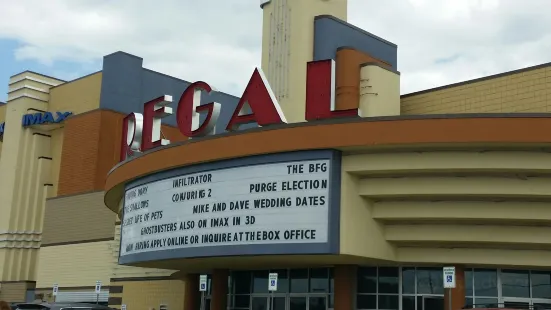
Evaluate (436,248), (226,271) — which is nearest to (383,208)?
(436,248)

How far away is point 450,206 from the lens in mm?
19078

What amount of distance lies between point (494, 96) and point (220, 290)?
12.6 m

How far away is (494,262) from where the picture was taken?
768 inches

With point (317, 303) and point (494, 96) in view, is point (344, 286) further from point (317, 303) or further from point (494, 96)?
point (494, 96)

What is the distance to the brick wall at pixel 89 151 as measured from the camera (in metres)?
40.5

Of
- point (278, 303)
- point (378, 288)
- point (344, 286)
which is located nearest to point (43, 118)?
point (278, 303)

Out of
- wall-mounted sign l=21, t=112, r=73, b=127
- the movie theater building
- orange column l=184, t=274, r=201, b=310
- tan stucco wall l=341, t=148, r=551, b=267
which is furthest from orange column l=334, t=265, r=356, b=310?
wall-mounted sign l=21, t=112, r=73, b=127

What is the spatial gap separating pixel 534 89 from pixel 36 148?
105 feet

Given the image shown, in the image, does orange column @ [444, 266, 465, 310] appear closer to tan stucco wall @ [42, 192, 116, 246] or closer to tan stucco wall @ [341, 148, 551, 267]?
tan stucco wall @ [341, 148, 551, 267]

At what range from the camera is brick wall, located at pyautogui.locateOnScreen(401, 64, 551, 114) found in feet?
84.2

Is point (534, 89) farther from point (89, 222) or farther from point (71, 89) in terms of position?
point (71, 89)

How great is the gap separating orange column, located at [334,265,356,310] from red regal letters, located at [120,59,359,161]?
486cm

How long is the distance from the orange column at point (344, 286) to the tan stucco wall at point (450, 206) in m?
1.88

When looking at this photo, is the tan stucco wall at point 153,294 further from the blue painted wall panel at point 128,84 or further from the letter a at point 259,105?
the blue painted wall panel at point 128,84
